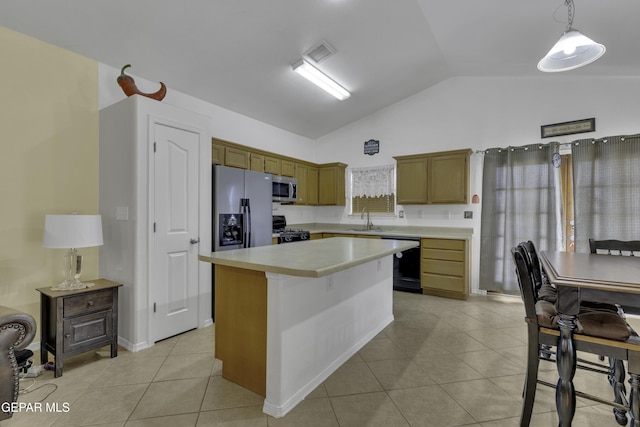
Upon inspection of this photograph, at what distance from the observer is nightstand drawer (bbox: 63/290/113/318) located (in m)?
2.24

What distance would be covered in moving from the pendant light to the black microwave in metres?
3.40

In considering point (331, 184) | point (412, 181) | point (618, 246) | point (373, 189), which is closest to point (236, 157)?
point (331, 184)

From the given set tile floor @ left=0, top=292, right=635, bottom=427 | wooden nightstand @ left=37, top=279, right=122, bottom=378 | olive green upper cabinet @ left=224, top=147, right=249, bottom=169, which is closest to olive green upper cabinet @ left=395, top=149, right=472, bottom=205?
tile floor @ left=0, top=292, right=635, bottom=427

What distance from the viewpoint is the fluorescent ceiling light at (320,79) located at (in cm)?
357

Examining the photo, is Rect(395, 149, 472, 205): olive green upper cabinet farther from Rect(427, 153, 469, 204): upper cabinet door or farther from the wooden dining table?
the wooden dining table

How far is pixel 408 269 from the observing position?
180 inches

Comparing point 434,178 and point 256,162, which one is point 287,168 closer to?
point 256,162

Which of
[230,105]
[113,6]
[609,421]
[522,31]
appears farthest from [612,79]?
[113,6]

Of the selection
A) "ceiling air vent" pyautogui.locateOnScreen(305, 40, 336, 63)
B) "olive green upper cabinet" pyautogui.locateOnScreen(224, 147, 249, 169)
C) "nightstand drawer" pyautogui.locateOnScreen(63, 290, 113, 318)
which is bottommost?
"nightstand drawer" pyautogui.locateOnScreen(63, 290, 113, 318)

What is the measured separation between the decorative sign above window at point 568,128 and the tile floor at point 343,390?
276cm

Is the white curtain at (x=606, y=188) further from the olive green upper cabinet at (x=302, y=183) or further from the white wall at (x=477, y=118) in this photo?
the olive green upper cabinet at (x=302, y=183)

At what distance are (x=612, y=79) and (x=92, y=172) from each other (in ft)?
19.6

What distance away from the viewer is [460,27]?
3246 mm

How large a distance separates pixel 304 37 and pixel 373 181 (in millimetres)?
2871
